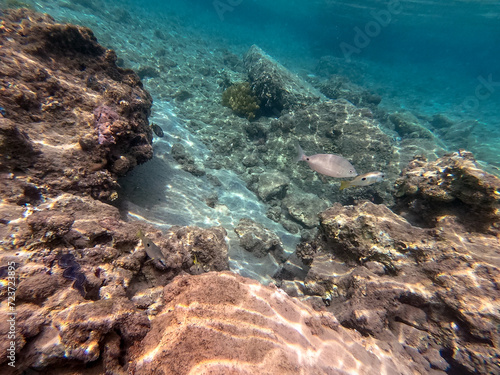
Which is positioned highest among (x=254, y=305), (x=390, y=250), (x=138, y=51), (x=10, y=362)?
(x=138, y=51)

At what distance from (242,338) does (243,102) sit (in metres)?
10.1

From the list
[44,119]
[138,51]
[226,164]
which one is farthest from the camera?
[138,51]

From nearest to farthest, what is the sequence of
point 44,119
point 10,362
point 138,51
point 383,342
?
point 10,362 → point 383,342 → point 44,119 → point 138,51

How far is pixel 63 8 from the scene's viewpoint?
579 inches

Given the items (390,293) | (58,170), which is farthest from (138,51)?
(390,293)

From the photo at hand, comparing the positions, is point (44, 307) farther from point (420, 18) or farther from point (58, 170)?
point (420, 18)

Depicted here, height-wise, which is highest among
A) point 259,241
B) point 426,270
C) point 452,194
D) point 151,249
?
point 452,194

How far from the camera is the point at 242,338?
5.96 feet

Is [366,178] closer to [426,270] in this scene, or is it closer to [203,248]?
[426,270]

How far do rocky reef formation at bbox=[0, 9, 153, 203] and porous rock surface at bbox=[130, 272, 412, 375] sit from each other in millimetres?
2535

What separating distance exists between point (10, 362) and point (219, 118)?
32.6 ft

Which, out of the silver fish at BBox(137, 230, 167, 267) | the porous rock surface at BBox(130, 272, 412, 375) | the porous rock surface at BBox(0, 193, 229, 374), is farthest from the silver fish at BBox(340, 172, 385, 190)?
the silver fish at BBox(137, 230, 167, 267)

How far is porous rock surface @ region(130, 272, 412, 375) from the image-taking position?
1607 millimetres

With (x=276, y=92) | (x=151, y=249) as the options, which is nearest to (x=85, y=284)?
(x=151, y=249)
